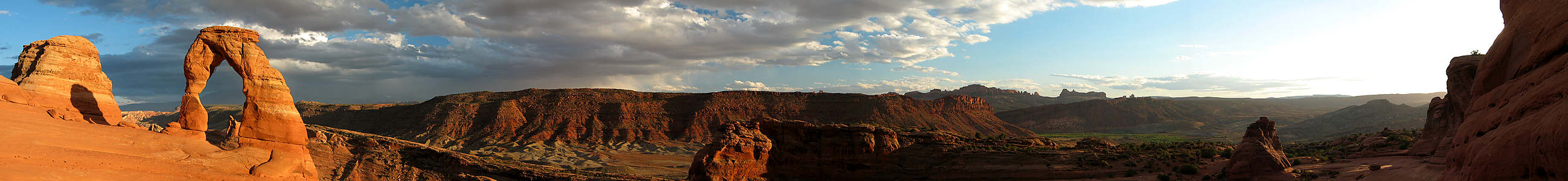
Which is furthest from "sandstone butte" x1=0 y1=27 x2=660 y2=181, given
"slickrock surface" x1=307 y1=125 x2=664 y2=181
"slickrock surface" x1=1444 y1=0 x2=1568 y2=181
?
"slickrock surface" x1=1444 y1=0 x2=1568 y2=181

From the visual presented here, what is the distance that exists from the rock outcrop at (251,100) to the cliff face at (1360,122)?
110m

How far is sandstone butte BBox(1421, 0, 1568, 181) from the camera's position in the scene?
7195 mm

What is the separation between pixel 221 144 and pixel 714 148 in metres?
15.2

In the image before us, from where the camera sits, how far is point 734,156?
26156 millimetres

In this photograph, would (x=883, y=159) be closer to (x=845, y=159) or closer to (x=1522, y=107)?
(x=845, y=159)

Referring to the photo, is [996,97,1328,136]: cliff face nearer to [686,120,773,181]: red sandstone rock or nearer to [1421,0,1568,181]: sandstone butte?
[686,120,773,181]: red sandstone rock

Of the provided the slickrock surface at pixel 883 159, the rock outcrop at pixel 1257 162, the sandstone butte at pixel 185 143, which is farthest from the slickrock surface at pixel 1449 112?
the sandstone butte at pixel 185 143

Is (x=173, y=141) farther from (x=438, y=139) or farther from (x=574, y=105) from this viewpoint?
(x=574, y=105)

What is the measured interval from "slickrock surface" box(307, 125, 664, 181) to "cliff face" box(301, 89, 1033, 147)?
37.0m

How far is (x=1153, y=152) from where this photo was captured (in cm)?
3588

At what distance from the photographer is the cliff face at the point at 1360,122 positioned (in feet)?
296

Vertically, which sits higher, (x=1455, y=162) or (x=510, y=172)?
(x=1455, y=162)

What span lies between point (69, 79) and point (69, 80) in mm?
27

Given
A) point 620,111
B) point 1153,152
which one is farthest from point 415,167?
point 620,111
